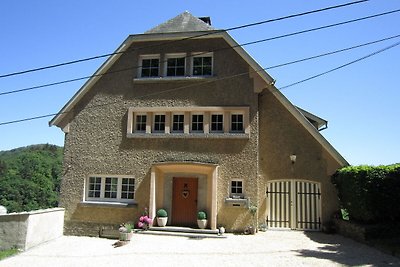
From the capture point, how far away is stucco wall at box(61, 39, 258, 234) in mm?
14867

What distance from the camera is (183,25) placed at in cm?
1653

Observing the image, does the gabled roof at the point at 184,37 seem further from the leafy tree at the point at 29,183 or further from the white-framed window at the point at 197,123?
the leafy tree at the point at 29,183

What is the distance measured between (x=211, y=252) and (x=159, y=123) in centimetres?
684

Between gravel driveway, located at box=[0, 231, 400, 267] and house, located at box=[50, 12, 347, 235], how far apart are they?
5.24 feet

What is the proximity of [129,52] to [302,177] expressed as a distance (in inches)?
389

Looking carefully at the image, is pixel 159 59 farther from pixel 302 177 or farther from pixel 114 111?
pixel 302 177

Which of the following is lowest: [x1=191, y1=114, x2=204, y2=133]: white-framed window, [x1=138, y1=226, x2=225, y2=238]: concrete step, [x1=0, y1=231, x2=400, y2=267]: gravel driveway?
[x1=0, y1=231, x2=400, y2=267]: gravel driveway

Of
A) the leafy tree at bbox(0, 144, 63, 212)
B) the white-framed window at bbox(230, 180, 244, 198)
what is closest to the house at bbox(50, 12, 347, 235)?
the white-framed window at bbox(230, 180, 244, 198)

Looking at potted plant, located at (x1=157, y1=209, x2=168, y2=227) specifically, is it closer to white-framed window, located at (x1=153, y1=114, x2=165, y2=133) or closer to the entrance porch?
the entrance porch

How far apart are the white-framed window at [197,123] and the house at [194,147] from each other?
0.05 meters

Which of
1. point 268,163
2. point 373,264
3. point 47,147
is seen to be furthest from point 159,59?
point 47,147

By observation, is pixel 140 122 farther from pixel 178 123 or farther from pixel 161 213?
pixel 161 213

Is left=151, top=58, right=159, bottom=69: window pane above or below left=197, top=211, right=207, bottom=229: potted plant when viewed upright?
above

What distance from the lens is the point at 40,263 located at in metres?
10.3
